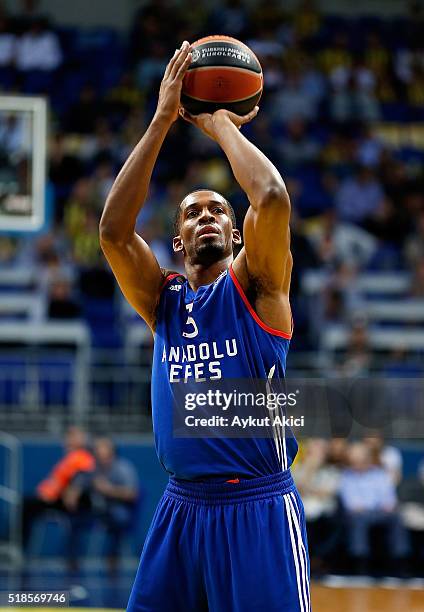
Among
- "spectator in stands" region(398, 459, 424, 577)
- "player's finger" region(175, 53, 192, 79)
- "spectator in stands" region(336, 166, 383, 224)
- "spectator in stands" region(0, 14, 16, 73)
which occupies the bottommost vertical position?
"spectator in stands" region(398, 459, 424, 577)

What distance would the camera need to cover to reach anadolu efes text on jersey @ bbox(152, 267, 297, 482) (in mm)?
3926

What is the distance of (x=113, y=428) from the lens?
11547mm

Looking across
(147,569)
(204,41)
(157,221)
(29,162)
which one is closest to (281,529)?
(147,569)

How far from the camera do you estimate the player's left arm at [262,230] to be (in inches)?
150

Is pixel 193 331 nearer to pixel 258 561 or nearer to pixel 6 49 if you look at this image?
pixel 258 561

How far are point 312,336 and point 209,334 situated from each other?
8318 millimetres

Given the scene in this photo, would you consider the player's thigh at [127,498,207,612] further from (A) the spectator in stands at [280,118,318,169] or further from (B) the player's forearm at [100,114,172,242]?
(A) the spectator in stands at [280,118,318,169]

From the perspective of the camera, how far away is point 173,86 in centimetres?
411

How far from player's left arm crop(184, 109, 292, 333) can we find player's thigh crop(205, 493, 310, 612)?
71 centimetres

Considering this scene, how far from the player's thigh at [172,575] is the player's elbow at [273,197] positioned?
1180 mm

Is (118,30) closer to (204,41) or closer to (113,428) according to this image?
(113,428)

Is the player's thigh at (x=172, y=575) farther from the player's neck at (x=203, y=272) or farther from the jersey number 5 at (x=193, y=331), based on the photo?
the player's neck at (x=203, y=272)

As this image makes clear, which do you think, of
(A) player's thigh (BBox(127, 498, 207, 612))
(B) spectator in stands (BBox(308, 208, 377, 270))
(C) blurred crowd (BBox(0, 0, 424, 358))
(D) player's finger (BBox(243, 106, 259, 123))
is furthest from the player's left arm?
(B) spectator in stands (BBox(308, 208, 377, 270))

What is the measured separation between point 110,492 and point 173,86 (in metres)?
7.47
